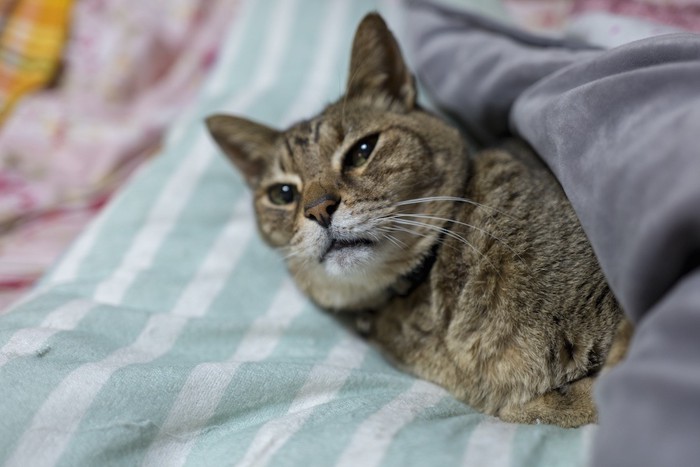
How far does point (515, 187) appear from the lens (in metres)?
1.28

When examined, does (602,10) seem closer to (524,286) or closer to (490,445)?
(524,286)

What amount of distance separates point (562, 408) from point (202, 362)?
0.75 meters

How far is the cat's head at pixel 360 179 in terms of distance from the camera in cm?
125

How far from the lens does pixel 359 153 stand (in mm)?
1380

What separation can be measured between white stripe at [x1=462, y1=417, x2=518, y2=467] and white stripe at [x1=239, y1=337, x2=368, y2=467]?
306 millimetres

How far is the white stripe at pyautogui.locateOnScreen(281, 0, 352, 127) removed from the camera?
2.09 m

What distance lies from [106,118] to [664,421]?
2.29 metres

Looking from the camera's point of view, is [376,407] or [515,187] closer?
[376,407]

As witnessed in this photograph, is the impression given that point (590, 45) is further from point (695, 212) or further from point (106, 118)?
point (106, 118)

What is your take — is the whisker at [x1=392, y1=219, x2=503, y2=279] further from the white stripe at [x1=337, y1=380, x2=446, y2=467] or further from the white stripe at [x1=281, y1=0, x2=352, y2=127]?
the white stripe at [x1=281, y1=0, x2=352, y2=127]

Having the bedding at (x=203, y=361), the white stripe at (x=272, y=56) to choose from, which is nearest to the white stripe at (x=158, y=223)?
the bedding at (x=203, y=361)

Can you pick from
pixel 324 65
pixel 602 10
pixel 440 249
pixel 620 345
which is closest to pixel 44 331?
pixel 440 249

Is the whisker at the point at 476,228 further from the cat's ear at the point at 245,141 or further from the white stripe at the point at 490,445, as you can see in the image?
the cat's ear at the point at 245,141

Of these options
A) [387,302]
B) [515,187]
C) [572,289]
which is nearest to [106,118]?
[387,302]
